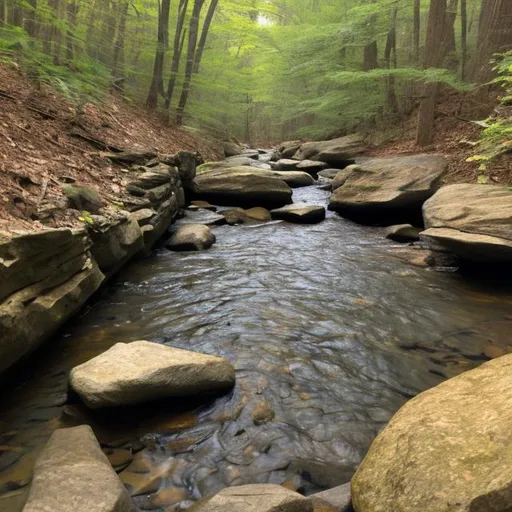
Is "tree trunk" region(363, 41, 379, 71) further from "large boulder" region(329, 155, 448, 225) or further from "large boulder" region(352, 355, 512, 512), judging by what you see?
"large boulder" region(352, 355, 512, 512)

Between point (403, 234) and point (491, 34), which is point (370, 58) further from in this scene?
point (403, 234)

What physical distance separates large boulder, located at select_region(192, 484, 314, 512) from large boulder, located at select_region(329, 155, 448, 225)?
7.26 m

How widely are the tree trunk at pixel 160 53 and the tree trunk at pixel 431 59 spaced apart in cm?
770

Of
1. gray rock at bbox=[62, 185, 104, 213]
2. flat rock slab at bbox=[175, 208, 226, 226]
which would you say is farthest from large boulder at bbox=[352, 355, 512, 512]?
flat rock slab at bbox=[175, 208, 226, 226]

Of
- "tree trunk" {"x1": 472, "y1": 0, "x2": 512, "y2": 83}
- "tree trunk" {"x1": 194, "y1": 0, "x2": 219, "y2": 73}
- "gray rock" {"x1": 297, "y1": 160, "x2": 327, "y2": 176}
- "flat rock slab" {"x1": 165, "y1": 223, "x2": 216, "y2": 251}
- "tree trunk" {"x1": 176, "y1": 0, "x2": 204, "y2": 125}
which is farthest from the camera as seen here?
"tree trunk" {"x1": 194, "y1": 0, "x2": 219, "y2": 73}

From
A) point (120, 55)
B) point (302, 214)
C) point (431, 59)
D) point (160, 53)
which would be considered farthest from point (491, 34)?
point (120, 55)

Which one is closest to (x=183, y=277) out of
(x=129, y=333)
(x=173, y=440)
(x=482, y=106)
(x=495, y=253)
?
(x=129, y=333)

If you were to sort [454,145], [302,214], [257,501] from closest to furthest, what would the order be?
[257,501]
[302,214]
[454,145]

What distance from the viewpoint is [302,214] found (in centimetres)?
897

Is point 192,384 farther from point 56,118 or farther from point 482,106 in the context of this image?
point 482,106

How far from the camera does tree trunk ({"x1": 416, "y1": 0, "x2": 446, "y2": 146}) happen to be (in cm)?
1082

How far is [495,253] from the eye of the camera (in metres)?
5.41

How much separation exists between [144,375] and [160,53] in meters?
12.8

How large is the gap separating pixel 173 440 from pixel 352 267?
426 cm
